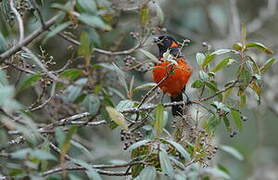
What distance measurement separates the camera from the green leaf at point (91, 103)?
1.90 m

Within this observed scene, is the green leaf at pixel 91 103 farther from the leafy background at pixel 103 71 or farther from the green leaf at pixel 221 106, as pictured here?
the green leaf at pixel 221 106

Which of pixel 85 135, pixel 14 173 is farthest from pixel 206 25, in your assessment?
pixel 14 173

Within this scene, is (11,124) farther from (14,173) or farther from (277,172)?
(277,172)

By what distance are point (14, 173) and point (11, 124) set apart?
0.63ft

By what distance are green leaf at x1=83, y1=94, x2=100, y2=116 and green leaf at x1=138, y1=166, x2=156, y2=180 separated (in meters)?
0.58

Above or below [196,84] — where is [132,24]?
above

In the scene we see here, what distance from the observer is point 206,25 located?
23.5 ft

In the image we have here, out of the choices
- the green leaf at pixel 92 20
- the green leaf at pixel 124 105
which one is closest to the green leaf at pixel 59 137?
the green leaf at pixel 92 20

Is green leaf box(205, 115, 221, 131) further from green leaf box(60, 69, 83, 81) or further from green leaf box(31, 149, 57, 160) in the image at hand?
green leaf box(31, 149, 57, 160)

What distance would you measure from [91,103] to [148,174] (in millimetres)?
606

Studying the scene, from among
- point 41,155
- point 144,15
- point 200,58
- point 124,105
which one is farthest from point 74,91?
point 200,58

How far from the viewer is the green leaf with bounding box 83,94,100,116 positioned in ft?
6.23

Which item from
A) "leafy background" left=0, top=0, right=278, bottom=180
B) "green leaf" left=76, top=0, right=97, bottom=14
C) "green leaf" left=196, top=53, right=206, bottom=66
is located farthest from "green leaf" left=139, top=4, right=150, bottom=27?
"green leaf" left=196, top=53, right=206, bottom=66

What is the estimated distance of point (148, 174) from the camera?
2400 mm
